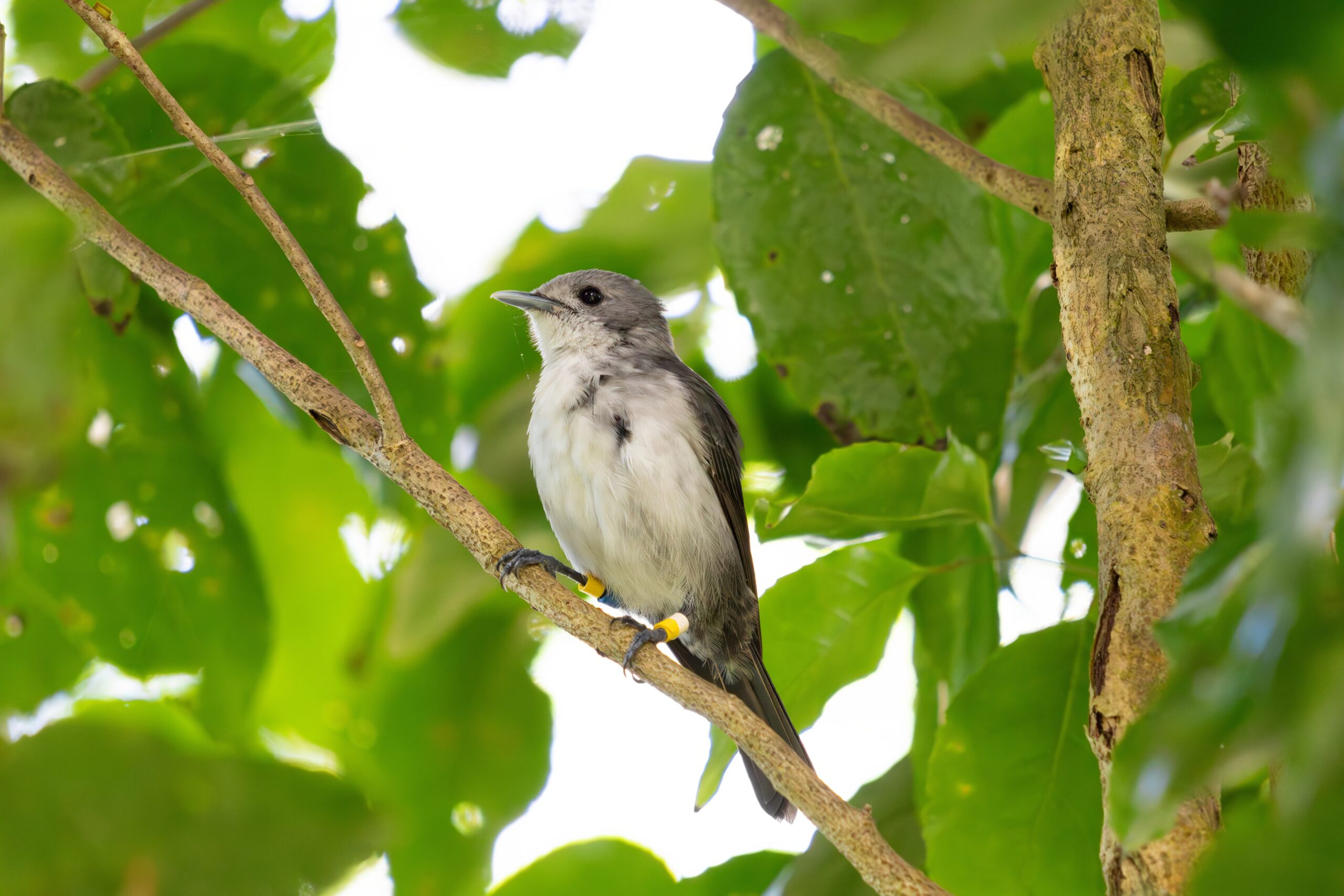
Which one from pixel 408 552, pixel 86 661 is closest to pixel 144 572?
pixel 86 661

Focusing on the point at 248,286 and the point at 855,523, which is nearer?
the point at 855,523

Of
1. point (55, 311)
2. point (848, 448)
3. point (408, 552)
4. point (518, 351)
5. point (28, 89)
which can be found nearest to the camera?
point (55, 311)

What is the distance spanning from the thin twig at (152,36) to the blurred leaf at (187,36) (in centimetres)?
2

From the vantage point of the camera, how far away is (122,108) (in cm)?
185

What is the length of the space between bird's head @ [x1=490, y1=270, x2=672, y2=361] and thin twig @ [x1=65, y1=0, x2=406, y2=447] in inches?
53.8

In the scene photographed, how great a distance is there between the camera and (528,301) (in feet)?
7.89

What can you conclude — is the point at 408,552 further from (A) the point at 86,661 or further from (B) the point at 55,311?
(B) the point at 55,311

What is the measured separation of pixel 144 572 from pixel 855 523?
1.20 metres

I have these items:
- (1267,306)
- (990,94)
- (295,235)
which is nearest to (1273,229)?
(1267,306)

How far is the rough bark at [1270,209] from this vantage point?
1067 millimetres

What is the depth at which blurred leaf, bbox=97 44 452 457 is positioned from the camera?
5.93ft

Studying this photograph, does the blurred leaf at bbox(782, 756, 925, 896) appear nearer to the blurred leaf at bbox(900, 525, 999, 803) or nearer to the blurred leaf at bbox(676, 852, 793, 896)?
the blurred leaf at bbox(900, 525, 999, 803)

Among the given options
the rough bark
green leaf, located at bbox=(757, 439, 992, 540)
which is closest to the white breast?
green leaf, located at bbox=(757, 439, 992, 540)

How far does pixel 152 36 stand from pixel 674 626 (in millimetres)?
1375
